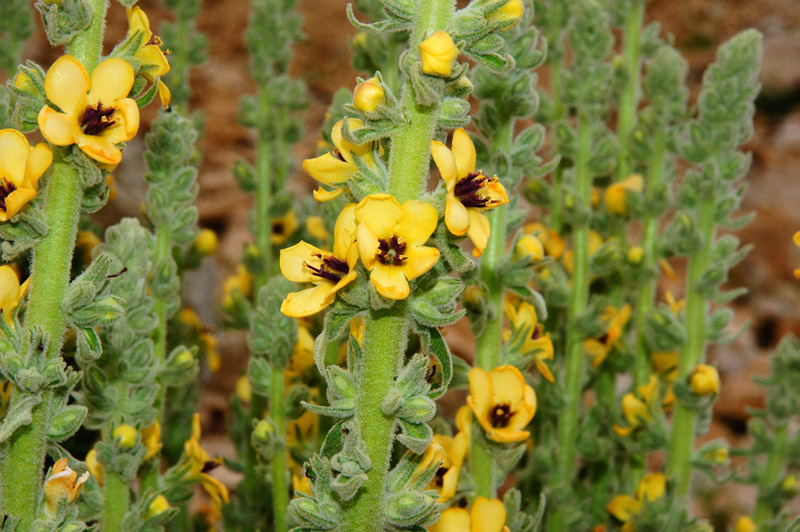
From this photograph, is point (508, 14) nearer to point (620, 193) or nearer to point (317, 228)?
point (317, 228)

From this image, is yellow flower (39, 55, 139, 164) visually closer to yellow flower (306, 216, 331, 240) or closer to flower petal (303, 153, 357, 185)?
flower petal (303, 153, 357, 185)

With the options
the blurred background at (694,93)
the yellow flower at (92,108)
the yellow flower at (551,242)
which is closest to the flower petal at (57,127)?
the yellow flower at (92,108)

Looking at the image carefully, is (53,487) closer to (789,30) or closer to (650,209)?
(650,209)

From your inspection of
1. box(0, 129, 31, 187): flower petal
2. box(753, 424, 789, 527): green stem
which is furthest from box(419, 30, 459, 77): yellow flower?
box(753, 424, 789, 527): green stem

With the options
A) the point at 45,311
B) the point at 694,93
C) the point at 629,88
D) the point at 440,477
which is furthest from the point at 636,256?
the point at 694,93

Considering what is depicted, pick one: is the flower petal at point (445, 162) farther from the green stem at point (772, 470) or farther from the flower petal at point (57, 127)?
the green stem at point (772, 470)

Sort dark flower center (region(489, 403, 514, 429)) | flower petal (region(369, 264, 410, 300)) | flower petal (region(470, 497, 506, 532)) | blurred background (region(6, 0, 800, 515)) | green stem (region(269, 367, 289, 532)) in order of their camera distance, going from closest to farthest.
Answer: flower petal (region(369, 264, 410, 300)) < flower petal (region(470, 497, 506, 532)) < dark flower center (region(489, 403, 514, 429)) < green stem (region(269, 367, 289, 532)) < blurred background (region(6, 0, 800, 515))
